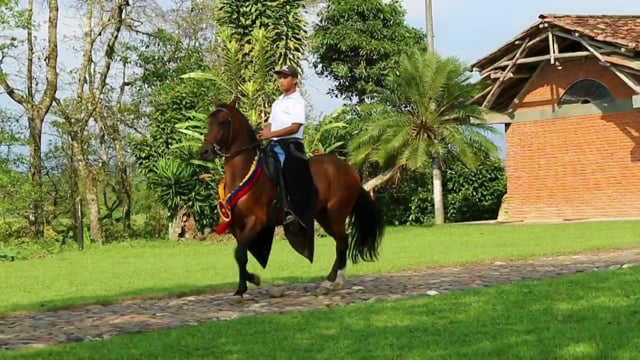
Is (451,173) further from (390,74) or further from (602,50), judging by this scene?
(602,50)

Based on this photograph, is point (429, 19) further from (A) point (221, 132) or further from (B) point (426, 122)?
(A) point (221, 132)

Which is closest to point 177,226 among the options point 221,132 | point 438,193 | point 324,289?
point 438,193

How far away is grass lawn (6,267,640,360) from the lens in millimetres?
5766

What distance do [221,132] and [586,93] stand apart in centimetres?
2079

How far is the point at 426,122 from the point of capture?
28281 millimetres

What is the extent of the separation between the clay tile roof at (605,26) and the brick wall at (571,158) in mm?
1246

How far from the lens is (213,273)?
13.4 meters

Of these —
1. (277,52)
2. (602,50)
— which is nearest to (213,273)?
(277,52)

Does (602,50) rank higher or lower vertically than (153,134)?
higher

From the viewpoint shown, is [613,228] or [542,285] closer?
[542,285]

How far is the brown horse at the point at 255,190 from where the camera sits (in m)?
9.55

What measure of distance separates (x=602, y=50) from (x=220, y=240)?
1209 cm

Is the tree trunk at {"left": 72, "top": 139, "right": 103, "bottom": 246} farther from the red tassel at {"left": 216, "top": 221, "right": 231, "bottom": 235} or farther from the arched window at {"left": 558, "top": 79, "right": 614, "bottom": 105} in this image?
the red tassel at {"left": 216, "top": 221, "right": 231, "bottom": 235}

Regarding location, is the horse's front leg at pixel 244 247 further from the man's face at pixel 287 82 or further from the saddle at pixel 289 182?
the man's face at pixel 287 82
